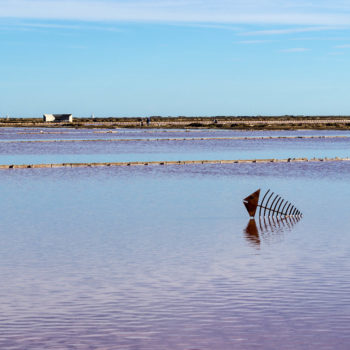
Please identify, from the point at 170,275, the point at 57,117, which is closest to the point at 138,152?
the point at 170,275

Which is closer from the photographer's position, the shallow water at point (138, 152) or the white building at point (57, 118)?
the shallow water at point (138, 152)

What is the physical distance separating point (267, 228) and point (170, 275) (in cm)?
765

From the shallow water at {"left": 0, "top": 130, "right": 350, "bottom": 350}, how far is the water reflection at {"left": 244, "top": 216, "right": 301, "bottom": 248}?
56 millimetres

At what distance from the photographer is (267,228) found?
70.1 feet

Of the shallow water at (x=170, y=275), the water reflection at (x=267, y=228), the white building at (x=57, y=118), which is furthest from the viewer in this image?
the white building at (x=57, y=118)

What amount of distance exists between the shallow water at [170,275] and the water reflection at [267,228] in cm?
6

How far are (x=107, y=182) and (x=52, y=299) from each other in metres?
24.0

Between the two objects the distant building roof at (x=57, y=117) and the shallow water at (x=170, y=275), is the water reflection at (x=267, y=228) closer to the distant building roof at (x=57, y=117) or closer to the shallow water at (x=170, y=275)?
the shallow water at (x=170, y=275)

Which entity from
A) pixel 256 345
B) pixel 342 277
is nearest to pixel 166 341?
pixel 256 345

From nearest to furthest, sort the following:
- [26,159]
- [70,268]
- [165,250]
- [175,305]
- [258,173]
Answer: [175,305]
[70,268]
[165,250]
[258,173]
[26,159]

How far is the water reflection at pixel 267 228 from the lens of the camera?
19203 mm

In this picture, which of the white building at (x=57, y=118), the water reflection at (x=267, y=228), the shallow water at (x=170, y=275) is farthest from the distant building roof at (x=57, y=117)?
the water reflection at (x=267, y=228)

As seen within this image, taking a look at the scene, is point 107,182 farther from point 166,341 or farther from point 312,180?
point 166,341

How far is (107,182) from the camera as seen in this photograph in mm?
36219
